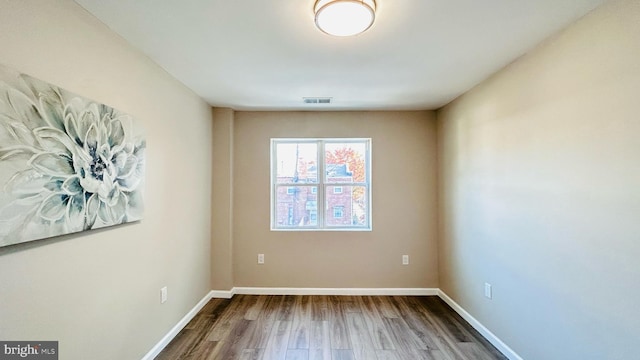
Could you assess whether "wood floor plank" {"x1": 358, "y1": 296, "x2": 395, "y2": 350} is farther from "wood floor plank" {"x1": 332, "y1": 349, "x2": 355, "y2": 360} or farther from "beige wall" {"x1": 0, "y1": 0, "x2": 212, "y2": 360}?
"beige wall" {"x1": 0, "y1": 0, "x2": 212, "y2": 360}

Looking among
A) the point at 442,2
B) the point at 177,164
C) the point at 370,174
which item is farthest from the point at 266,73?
the point at 370,174

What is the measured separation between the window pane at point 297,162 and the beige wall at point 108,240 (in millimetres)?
1112

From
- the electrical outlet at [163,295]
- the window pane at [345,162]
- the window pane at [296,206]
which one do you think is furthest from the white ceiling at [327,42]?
the electrical outlet at [163,295]

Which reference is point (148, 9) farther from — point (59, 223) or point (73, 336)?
point (73, 336)

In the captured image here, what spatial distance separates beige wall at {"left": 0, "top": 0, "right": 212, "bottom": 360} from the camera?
4.32 ft

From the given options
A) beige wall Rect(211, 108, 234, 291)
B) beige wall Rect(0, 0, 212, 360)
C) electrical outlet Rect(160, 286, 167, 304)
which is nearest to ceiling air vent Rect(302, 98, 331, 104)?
beige wall Rect(211, 108, 234, 291)

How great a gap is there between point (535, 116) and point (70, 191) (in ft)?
9.72

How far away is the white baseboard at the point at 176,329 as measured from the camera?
2.32 m

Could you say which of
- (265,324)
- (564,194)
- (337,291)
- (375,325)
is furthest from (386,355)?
(564,194)

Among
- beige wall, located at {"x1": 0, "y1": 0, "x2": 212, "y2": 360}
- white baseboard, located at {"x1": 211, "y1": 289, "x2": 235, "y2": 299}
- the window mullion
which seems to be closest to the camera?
beige wall, located at {"x1": 0, "y1": 0, "x2": 212, "y2": 360}

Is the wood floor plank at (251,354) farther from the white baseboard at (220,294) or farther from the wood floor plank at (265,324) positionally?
the white baseboard at (220,294)

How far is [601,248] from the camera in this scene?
159cm

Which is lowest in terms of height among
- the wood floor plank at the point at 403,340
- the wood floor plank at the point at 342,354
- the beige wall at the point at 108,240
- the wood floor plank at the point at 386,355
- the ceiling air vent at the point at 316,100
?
the wood floor plank at the point at 403,340

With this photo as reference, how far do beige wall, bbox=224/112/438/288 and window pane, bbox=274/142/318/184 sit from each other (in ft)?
0.59
